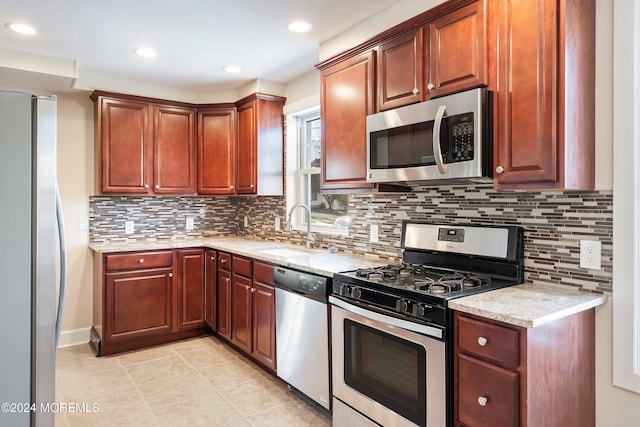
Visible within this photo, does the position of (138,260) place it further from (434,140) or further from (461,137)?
(461,137)

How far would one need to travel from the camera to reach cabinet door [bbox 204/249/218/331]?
3.83 m

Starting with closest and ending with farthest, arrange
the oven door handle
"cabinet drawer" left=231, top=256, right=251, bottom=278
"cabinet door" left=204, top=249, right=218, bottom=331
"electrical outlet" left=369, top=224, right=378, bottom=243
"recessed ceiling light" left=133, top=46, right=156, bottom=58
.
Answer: the oven door handle
"electrical outlet" left=369, top=224, right=378, bottom=243
"recessed ceiling light" left=133, top=46, right=156, bottom=58
"cabinet drawer" left=231, top=256, right=251, bottom=278
"cabinet door" left=204, top=249, right=218, bottom=331

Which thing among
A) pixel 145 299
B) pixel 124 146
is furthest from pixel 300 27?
pixel 145 299

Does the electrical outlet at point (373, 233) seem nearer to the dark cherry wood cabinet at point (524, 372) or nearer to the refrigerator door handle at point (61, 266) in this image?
the dark cherry wood cabinet at point (524, 372)

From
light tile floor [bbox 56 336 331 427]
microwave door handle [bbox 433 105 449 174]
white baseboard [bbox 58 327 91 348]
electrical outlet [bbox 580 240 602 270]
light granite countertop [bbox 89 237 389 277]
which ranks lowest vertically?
light tile floor [bbox 56 336 331 427]

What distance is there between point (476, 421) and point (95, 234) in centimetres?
371

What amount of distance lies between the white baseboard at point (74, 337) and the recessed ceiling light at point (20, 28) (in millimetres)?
2603

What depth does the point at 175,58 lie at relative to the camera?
3.33 metres

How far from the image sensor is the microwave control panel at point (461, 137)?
188 cm

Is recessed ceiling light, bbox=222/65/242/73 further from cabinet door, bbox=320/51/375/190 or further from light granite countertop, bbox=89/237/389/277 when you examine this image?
light granite countertop, bbox=89/237/389/277

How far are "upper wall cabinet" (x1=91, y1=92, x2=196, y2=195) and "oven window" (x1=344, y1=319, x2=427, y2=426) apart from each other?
2641 mm

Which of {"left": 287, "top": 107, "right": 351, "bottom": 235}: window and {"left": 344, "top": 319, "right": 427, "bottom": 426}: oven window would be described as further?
{"left": 287, "top": 107, "right": 351, "bottom": 235}: window

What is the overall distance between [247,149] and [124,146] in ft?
3.70

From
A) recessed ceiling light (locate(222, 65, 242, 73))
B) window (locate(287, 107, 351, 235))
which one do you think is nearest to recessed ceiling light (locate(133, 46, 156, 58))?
recessed ceiling light (locate(222, 65, 242, 73))
